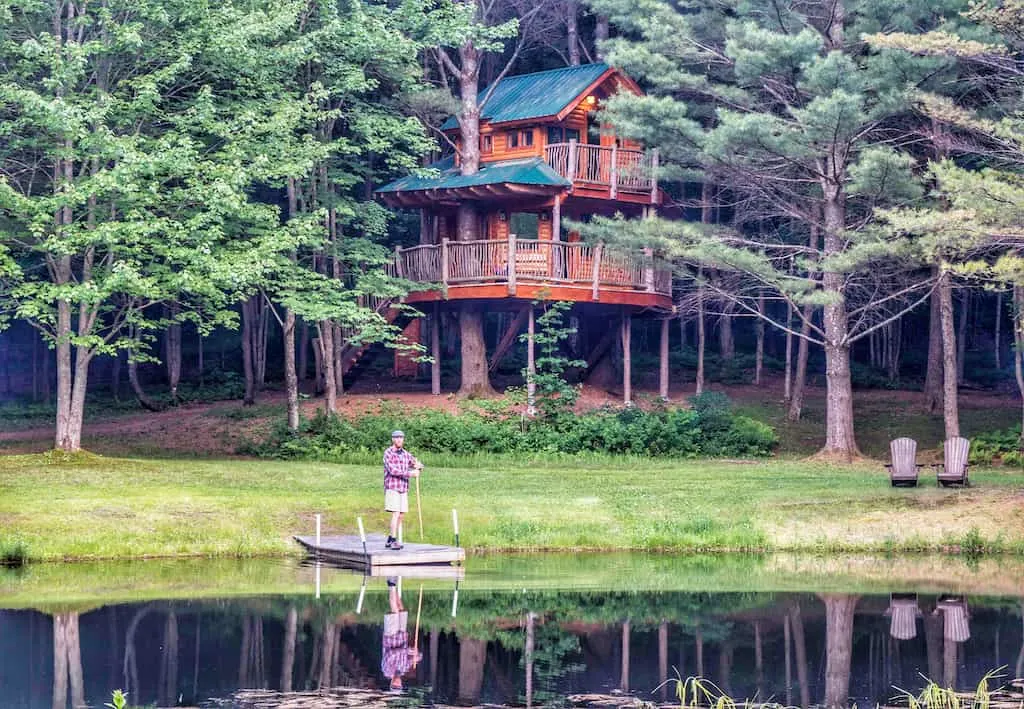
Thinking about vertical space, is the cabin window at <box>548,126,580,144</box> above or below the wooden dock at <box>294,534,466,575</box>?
above

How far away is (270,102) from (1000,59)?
15.7m

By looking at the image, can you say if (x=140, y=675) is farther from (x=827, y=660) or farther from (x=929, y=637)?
(x=929, y=637)

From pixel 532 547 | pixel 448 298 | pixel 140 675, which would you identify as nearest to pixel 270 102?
pixel 448 298

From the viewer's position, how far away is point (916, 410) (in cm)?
4122

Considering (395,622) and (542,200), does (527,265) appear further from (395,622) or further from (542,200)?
(395,622)

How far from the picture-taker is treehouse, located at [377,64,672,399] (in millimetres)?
38625

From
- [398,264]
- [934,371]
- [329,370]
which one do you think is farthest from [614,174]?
[934,371]

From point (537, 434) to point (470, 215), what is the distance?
922 centimetres

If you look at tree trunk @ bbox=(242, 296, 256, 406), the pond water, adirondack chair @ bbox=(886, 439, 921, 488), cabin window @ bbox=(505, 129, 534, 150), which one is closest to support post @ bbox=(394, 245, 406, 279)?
cabin window @ bbox=(505, 129, 534, 150)

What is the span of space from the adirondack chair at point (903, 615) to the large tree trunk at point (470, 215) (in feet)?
69.9

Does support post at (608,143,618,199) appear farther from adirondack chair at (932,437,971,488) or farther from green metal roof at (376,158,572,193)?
adirondack chair at (932,437,971,488)

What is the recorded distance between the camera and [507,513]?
25.5 meters

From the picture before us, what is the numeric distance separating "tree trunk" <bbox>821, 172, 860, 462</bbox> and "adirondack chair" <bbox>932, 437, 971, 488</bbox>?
250 inches

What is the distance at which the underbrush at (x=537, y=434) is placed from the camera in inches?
1350
